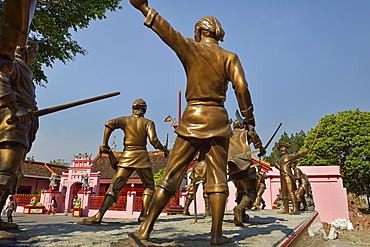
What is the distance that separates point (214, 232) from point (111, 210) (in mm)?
12974

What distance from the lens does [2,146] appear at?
2598 millimetres

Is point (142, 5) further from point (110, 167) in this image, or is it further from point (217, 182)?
point (110, 167)

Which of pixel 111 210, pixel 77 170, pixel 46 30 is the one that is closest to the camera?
pixel 46 30

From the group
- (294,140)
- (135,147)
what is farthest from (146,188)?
(294,140)

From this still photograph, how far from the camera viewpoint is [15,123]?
254cm

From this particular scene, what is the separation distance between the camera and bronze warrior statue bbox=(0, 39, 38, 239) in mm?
2291

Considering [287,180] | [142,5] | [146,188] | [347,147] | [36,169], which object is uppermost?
[347,147]

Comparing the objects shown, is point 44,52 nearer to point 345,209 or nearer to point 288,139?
point 345,209

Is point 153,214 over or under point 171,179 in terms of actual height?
under

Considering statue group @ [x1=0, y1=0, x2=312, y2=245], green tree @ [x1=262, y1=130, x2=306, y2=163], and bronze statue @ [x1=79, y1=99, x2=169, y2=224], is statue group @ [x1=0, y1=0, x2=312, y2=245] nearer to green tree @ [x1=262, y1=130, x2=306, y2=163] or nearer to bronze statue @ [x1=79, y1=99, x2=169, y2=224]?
bronze statue @ [x1=79, y1=99, x2=169, y2=224]

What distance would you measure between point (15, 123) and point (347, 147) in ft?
87.7

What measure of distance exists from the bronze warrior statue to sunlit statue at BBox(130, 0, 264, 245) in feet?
4.76

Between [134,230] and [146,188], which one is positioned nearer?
[134,230]

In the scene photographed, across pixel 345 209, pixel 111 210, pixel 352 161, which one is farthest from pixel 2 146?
pixel 352 161
